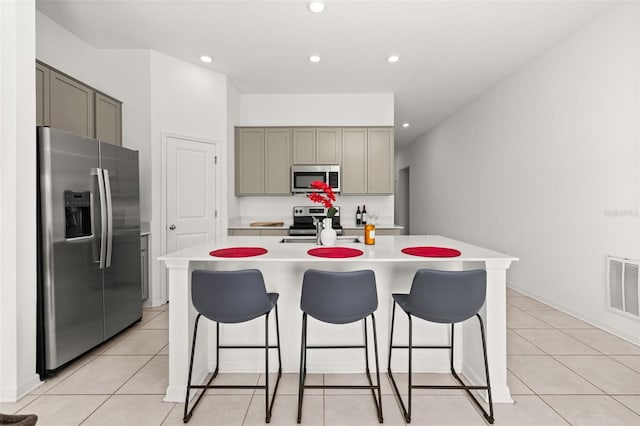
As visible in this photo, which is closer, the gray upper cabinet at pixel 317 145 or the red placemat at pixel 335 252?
the red placemat at pixel 335 252

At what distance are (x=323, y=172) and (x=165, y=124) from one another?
214 centimetres

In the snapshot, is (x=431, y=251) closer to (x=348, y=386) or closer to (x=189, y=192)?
(x=348, y=386)

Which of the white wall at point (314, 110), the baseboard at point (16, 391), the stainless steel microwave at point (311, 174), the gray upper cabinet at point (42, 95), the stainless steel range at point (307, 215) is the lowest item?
the baseboard at point (16, 391)

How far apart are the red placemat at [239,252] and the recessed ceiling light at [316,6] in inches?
83.5

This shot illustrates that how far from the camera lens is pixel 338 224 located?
16.1 feet

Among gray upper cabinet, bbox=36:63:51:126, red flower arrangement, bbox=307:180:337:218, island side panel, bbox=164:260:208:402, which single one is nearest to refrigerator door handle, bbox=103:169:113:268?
gray upper cabinet, bbox=36:63:51:126

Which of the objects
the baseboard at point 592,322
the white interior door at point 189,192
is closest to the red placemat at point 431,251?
the baseboard at point 592,322

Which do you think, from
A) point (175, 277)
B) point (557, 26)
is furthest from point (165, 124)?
point (557, 26)

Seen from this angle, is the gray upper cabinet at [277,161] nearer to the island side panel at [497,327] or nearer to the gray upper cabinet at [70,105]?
the gray upper cabinet at [70,105]

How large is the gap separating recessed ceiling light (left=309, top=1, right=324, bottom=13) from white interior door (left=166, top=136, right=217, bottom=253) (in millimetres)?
2101

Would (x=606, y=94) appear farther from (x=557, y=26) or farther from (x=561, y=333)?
(x=561, y=333)

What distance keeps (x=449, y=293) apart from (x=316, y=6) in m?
2.55

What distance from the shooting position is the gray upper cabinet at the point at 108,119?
3.28m

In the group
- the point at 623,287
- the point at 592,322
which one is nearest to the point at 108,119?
the point at 623,287
